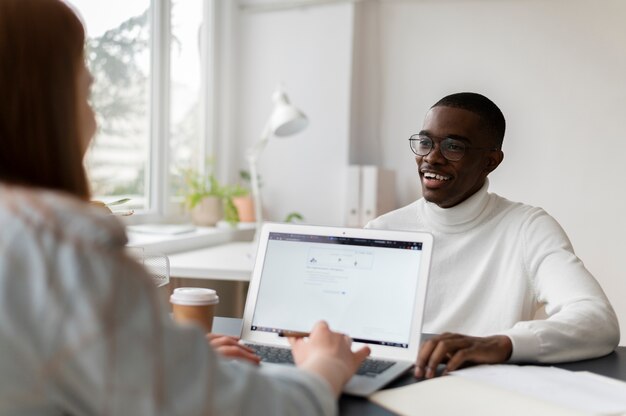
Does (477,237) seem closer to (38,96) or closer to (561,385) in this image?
(561,385)

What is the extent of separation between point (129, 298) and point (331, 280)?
2.27 feet

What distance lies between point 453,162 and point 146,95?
2035 mm

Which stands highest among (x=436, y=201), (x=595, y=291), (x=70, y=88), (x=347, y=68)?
(x=347, y=68)

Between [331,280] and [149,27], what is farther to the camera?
[149,27]

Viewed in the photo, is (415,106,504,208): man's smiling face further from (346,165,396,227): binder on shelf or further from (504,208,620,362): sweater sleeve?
(346,165,396,227): binder on shelf

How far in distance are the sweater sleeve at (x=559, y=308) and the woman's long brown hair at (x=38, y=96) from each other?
823 mm

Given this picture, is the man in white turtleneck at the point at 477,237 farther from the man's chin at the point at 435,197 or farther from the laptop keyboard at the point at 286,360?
the laptop keyboard at the point at 286,360

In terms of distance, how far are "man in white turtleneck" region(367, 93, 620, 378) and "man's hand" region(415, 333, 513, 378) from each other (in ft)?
0.96

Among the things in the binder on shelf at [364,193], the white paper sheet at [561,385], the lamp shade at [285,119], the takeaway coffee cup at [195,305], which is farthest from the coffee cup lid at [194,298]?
the binder on shelf at [364,193]

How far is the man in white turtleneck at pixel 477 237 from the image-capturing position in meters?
1.59

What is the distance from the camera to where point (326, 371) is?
858 mm

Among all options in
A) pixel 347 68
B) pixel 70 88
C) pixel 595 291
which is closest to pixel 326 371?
pixel 70 88

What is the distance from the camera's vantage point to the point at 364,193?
11.9 ft

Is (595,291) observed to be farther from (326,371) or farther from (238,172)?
(238,172)
